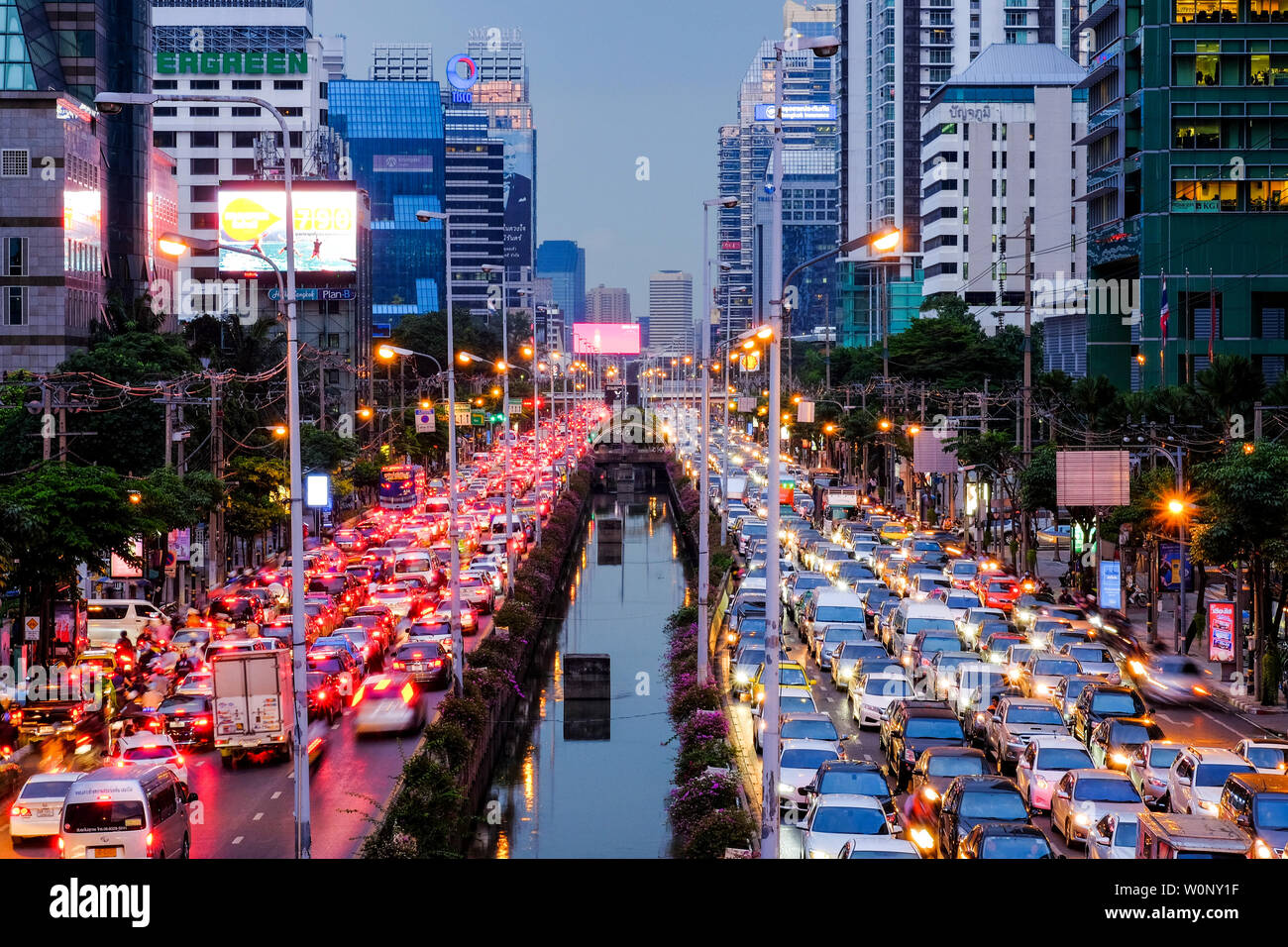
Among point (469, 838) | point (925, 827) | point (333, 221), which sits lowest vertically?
point (469, 838)

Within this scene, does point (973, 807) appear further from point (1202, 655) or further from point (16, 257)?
point (16, 257)

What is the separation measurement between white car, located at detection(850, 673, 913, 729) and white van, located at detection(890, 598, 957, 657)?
6067 mm

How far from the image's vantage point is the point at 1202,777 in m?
23.3

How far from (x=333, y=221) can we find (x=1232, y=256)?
2676 inches

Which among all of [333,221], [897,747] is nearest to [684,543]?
[333,221]

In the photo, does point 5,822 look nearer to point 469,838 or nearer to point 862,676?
point 469,838

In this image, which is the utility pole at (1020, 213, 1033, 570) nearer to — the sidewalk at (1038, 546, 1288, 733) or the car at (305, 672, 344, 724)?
the sidewalk at (1038, 546, 1288, 733)

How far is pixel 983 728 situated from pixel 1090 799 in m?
8.16

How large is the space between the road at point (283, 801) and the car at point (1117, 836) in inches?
390

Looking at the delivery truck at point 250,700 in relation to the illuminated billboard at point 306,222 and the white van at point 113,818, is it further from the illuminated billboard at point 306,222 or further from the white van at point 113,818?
the illuminated billboard at point 306,222

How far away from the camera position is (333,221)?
119m

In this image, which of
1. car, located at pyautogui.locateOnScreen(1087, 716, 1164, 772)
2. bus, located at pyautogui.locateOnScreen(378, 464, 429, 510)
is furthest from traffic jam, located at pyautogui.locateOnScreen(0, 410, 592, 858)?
bus, located at pyautogui.locateOnScreen(378, 464, 429, 510)

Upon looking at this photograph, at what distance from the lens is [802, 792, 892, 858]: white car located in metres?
20.4
